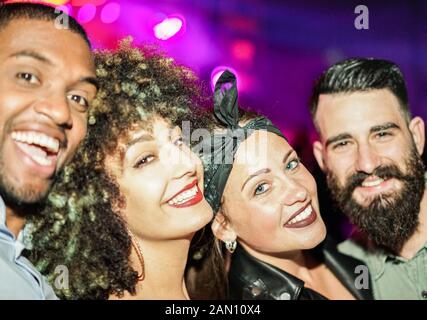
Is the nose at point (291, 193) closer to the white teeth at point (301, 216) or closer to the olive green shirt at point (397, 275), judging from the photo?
the white teeth at point (301, 216)

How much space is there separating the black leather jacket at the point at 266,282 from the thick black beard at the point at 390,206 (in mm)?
372

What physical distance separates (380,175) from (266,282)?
114cm

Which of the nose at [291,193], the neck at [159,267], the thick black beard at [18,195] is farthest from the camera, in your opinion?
the nose at [291,193]

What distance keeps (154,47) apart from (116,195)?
1025mm

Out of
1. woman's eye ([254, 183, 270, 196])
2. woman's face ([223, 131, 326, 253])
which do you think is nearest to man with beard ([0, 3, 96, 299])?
woman's face ([223, 131, 326, 253])

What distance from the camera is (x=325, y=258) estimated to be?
3123 mm

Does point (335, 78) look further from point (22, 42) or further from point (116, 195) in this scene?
point (22, 42)

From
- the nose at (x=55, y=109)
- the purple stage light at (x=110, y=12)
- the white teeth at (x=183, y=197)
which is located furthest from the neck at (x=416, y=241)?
the purple stage light at (x=110, y=12)

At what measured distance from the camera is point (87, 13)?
642 centimetres

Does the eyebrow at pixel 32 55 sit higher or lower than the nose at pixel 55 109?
higher

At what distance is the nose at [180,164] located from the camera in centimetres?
232

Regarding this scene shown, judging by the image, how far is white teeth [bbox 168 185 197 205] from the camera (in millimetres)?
2340

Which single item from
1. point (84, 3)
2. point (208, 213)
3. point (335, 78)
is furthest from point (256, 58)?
point (208, 213)

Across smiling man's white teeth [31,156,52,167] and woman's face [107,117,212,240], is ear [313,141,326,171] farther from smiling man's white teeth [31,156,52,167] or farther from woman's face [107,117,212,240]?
smiling man's white teeth [31,156,52,167]
